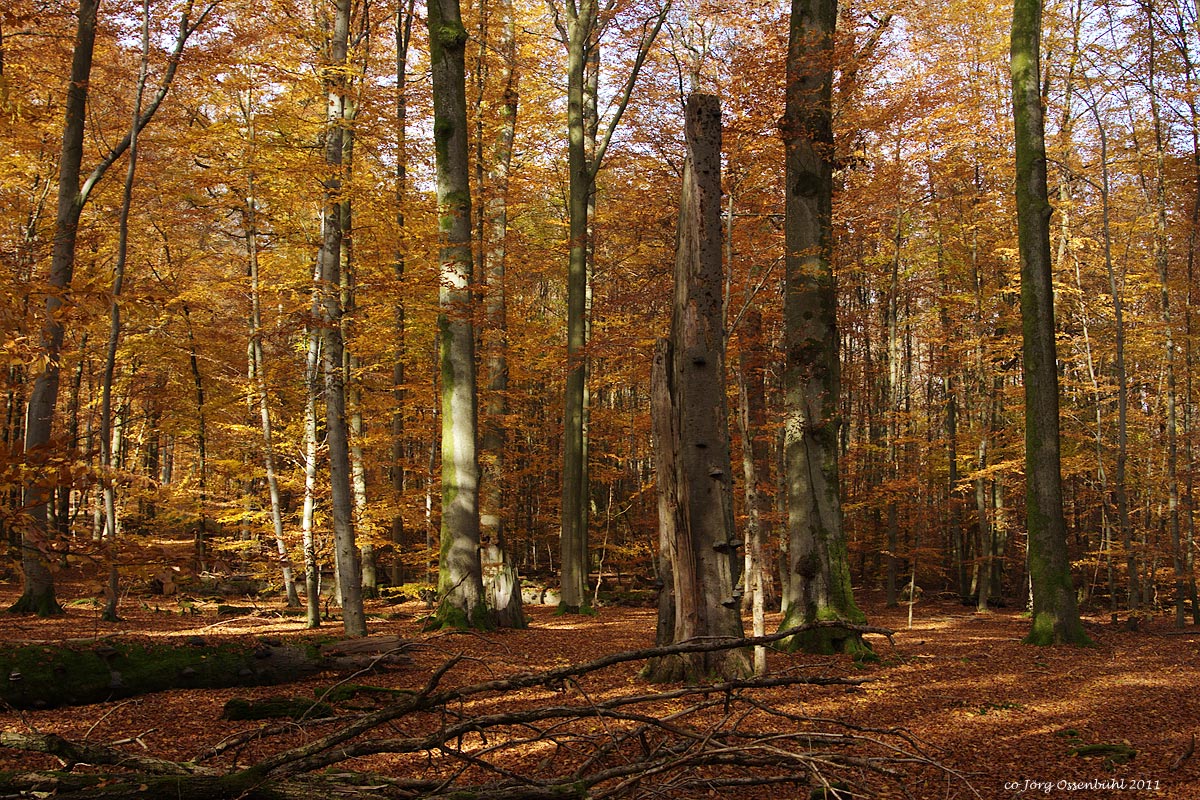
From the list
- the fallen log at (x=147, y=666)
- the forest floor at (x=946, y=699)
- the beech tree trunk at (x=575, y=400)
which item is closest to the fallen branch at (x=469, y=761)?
the forest floor at (x=946, y=699)

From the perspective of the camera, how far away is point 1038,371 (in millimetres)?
10312

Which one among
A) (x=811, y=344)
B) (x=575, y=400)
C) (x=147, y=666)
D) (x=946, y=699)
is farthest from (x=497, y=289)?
(x=946, y=699)

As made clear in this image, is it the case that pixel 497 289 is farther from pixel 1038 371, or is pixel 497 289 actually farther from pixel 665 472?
pixel 665 472

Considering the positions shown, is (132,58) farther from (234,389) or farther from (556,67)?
(556,67)

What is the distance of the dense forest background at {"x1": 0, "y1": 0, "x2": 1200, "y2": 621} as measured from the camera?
1258 centimetres

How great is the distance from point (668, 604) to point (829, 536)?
3134mm

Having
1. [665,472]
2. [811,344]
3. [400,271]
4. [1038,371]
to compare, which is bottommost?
[665,472]

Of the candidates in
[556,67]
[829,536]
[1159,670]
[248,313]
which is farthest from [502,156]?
[1159,670]

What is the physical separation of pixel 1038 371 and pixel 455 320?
802cm

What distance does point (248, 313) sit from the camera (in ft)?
57.3

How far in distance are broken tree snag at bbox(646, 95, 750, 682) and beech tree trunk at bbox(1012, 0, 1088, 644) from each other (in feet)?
19.1

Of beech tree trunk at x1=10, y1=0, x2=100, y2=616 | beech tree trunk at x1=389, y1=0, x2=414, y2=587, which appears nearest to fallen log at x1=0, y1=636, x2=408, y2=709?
beech tree trunk at x1=10, y1=0, x2=100, y2=616

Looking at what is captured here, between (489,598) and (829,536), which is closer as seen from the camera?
(829,536)

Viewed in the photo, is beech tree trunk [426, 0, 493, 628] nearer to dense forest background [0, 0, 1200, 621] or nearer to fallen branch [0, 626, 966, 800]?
dense forest background [0, 0, 1200, 621]
